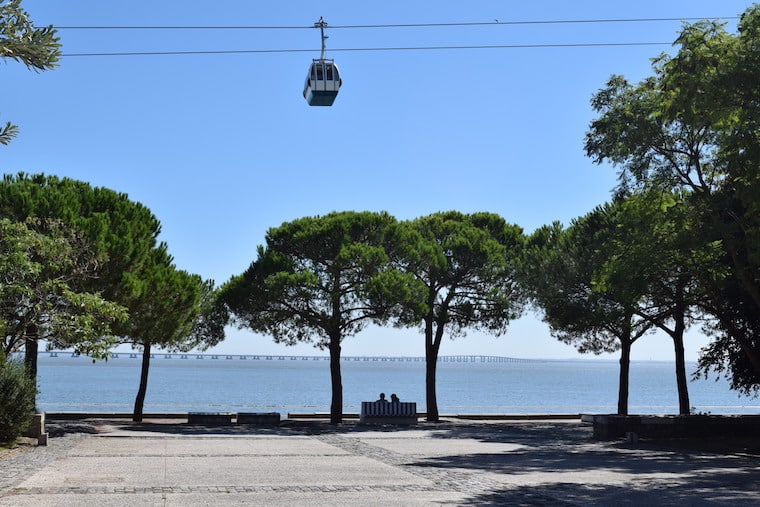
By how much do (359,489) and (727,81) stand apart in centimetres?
1075

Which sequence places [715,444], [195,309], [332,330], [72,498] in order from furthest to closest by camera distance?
[332,330]
[195,309]
[715,444]
[72,498]

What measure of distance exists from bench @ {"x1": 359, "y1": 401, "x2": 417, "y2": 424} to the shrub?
573 inches

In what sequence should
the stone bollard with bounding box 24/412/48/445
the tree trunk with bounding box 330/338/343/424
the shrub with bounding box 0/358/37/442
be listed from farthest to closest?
1. the tree trunk with bounding box 330/338/343/424
2. the stone bollard with bounding box 24/412/48/445
3. the shrub with bounding box 0/358/37/442

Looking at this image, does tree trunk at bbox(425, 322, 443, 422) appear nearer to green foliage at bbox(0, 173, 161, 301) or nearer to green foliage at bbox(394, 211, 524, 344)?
green foliage at bbox(394, 211, 524, 344)

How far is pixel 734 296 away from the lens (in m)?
22.5

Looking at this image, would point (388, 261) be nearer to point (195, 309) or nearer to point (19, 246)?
point (195, 309)

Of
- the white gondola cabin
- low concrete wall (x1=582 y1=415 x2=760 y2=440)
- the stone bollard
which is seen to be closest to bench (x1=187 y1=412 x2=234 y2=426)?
the stone bollard

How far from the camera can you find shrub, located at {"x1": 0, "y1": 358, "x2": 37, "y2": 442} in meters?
18.1

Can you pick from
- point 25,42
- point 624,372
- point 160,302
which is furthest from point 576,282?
point 25,42

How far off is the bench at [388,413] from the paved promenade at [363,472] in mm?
7181

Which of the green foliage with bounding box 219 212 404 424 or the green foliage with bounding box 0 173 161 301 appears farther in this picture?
the green foliage with bounding box 219 212 404 424

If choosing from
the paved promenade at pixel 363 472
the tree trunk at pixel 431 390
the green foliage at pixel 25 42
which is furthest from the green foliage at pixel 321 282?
the green foliage at pixel 25 42

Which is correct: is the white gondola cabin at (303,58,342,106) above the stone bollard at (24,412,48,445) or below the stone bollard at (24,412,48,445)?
above

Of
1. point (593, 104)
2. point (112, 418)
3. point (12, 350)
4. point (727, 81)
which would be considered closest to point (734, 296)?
point (593, 104)
